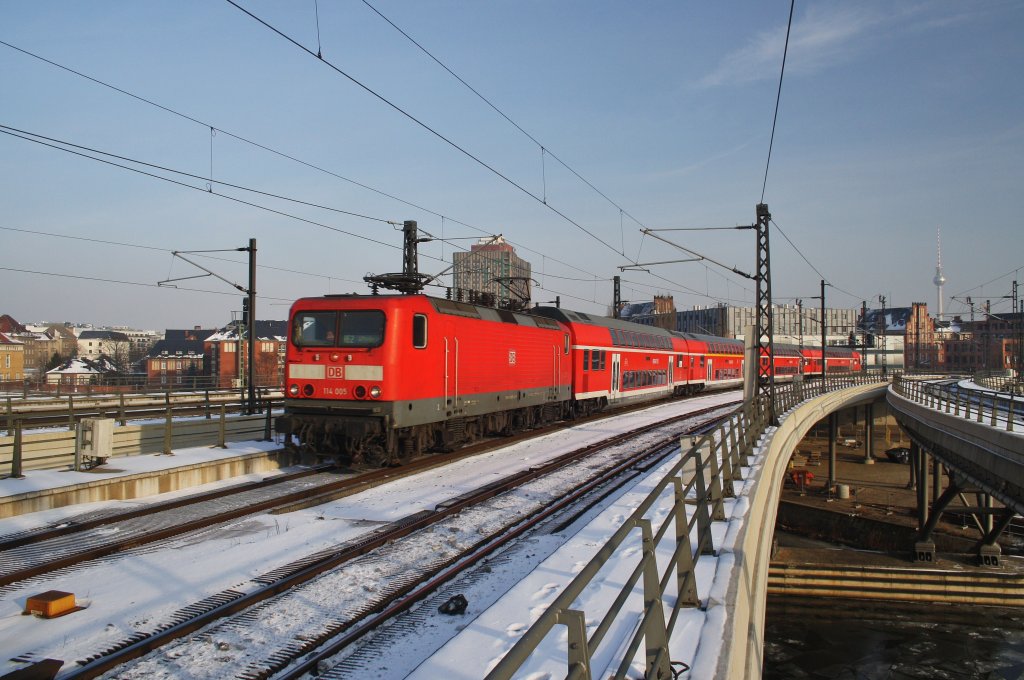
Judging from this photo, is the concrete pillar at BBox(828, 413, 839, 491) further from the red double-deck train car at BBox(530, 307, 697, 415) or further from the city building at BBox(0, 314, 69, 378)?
the city building at BBox(0, 314, 69, 378)

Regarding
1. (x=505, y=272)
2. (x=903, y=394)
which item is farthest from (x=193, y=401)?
(x=903, y=394)

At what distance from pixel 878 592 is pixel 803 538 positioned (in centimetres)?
1043

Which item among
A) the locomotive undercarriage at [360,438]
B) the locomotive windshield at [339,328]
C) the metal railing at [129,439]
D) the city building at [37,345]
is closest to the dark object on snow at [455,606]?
the locomotive undercarriage at [360,438]

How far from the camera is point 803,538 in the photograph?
128 ft

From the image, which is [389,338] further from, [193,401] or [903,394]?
[903,394]

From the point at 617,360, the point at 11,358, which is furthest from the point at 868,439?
the point at 11,358

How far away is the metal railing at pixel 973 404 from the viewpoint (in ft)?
60.3

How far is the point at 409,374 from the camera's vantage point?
14.5 meters

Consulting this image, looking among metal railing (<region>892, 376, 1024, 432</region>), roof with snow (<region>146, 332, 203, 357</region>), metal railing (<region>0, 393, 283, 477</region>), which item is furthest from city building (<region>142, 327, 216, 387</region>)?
metal railing (<region>892, 376, 1024, 432</region>)

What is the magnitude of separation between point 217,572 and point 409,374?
22.4 feet

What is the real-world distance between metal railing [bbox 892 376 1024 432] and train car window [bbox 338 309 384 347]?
48.7 feet

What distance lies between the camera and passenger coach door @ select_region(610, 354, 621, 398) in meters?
29.1

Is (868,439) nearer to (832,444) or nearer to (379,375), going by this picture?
(832,444)

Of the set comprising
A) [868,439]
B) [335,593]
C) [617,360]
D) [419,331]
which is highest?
[419,331]
